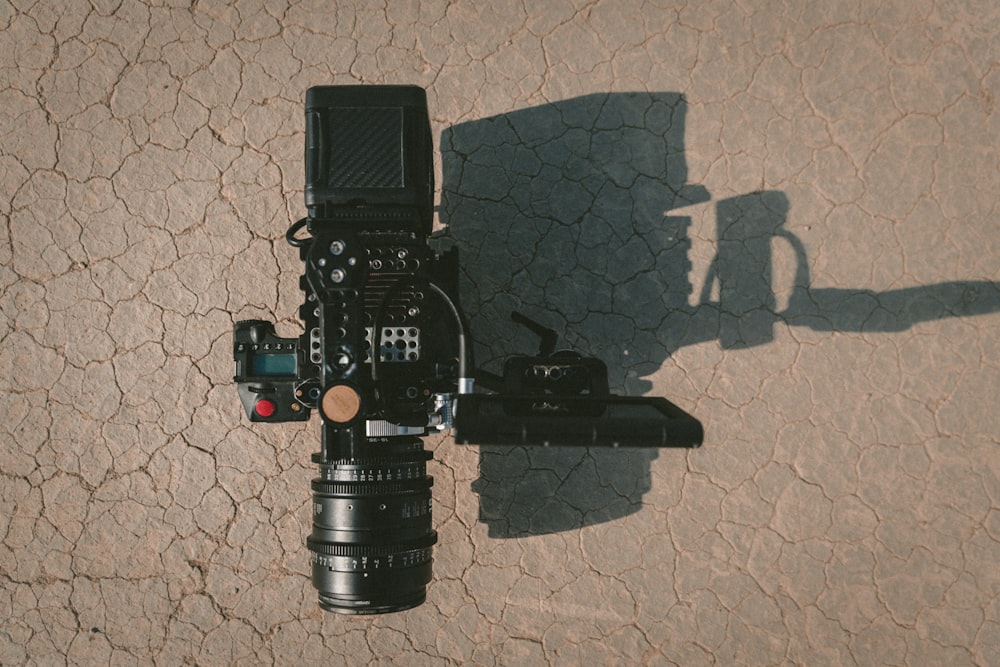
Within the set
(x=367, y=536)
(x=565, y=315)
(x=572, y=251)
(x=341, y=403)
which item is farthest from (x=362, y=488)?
(x=572, y=251)

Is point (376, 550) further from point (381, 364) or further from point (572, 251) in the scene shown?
point (572, 251)

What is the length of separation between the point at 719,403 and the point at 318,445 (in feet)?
4.09

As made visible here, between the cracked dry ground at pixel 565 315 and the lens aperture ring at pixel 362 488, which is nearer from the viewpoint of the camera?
Answer: the lens aperture ring at pixel 362 488

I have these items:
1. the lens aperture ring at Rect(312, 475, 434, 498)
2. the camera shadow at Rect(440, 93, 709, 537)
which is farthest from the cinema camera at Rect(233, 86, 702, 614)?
the camera shadow at Rect(440, 93, 709, 537)

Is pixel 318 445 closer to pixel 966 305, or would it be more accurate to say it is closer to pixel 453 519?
pixel 453 519

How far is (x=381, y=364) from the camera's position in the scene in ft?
5.03

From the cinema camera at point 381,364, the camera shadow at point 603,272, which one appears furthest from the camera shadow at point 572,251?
the cinema camera at point 381,364

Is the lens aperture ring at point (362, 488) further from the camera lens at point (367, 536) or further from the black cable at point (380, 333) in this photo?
the black cable at point (380, 333)

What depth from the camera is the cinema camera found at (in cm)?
149

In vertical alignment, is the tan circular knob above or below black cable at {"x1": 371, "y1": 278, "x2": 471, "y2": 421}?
below

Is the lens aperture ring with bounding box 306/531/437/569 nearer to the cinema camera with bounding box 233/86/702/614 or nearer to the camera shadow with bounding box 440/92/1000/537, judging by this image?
the cinema camera with bounding box 233/86/702/614

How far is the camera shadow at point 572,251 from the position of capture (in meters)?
2.14

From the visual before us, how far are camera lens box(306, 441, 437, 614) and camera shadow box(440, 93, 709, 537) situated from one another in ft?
1.78

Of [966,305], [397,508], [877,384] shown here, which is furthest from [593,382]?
[966,305]
